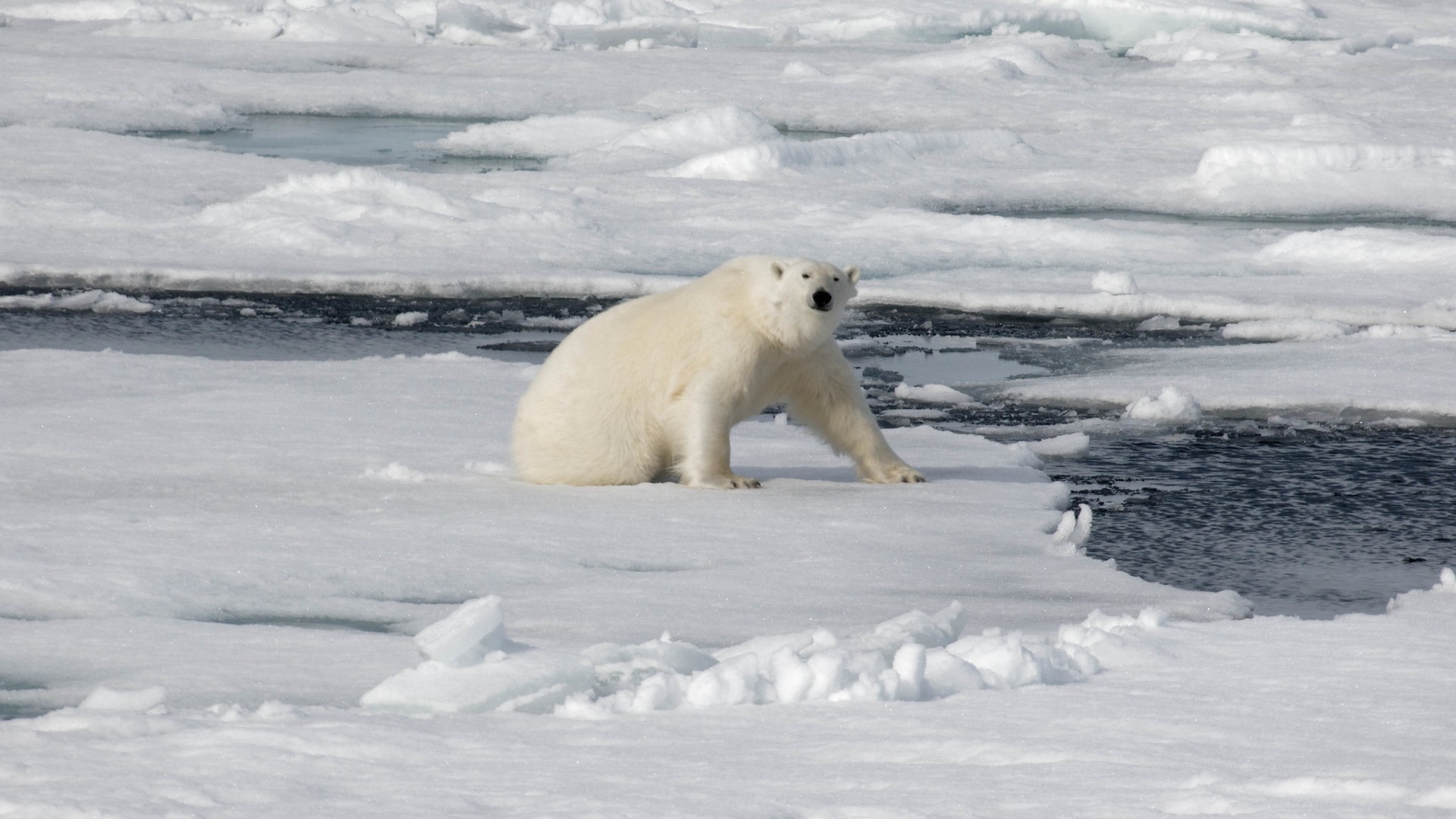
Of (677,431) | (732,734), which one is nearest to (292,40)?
(677,431)

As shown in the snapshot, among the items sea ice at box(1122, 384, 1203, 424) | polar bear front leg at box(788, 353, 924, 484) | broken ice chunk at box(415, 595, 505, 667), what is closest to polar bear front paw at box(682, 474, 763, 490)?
polar bear front leg at box(788, 353, 924, 484)

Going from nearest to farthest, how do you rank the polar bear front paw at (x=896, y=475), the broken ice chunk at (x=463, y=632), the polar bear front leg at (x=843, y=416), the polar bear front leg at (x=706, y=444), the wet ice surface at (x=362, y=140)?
the broken ice chunk at (x=463, y=632) → the polar bear front leg at (x=706, y=444) → the polar bear front leg at (x=843, y=416) → the polar bear front paw at (x=896, y=475) → the wet ice surface at (x=362, y=140)

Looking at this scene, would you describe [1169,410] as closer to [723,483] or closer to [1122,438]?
[1122,438]

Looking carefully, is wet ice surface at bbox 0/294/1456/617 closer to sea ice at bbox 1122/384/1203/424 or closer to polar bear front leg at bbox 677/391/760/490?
sea ice at bbox 1122/384/1203/424

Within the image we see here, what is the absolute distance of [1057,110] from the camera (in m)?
17.7

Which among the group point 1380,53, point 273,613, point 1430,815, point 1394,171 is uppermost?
point 1380,53

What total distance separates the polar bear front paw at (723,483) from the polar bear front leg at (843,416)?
33 cm

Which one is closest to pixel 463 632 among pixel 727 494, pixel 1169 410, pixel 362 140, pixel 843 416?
pixel 727 494

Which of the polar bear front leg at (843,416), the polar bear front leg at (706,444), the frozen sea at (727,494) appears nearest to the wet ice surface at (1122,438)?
the frozen sea at (727,494)

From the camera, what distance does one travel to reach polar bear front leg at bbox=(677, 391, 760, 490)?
4965 millimetres

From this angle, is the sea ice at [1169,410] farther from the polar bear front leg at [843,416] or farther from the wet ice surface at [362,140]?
the wet ice surface at [362,140]

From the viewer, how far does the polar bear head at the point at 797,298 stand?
16.3 ft

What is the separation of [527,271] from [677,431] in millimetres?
4747

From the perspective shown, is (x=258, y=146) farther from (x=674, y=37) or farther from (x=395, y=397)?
(x=674, y=37)
